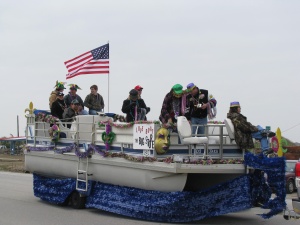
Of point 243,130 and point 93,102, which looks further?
point 93,102

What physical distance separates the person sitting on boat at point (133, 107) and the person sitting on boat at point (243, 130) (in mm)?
2286

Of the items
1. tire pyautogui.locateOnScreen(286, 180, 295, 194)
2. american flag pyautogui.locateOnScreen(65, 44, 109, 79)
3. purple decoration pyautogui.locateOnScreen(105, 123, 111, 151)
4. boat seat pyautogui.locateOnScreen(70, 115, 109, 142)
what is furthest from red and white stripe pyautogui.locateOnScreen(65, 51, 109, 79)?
tire pyautogui.locateOnScreen(286, 180, 295, 194)

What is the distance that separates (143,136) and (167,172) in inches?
35.9

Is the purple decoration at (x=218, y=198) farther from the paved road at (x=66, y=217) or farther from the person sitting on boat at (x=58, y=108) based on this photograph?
the person sitting on boat at (x=58, y=108)

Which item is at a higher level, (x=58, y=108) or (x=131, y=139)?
(x=58, y=108)

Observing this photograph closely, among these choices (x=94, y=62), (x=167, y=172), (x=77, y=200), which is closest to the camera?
(x=167, y=172)

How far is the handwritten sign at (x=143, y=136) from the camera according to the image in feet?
31.1

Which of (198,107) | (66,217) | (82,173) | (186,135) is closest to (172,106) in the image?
(198,107)

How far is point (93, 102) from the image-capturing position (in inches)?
539

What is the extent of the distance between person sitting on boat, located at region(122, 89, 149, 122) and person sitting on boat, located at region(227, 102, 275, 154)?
229 centimetres

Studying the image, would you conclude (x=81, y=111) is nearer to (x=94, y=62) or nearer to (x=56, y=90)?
(x=56, y=90)

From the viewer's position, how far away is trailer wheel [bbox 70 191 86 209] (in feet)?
38.5

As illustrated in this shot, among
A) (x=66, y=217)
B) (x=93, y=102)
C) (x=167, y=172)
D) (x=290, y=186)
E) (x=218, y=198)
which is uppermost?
(x=93, y=102)

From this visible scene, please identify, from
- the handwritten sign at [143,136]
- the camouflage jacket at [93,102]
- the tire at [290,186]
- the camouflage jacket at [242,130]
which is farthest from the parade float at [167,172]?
the tire at [290,186]
